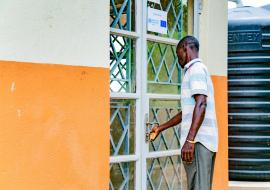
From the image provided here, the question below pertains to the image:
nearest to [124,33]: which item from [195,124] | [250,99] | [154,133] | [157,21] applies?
[157,21]

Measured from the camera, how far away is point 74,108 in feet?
12.3

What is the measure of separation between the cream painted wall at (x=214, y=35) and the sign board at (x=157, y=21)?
2.23 feet

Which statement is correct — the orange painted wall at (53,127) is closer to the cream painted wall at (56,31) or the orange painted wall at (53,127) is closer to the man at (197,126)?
the cream painted wall at (56,31)

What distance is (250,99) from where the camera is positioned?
694 cm

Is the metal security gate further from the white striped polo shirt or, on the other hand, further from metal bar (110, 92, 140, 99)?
the white striped polo shirt

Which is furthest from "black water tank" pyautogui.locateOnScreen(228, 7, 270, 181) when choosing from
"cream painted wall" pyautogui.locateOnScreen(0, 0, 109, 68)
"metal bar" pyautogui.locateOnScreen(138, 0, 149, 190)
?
"cream painted wall" pyautogui.locateOnScreen(0, 0, 109, 68)

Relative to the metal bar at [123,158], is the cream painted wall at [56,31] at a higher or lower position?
higher

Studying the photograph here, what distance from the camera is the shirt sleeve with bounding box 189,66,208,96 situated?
13.1 feet

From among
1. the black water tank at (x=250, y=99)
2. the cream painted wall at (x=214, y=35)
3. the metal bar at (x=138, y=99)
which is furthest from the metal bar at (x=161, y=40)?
the black water tank at (x=250, y=99)

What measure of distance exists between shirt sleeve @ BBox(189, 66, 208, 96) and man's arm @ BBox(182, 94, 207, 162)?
43mm

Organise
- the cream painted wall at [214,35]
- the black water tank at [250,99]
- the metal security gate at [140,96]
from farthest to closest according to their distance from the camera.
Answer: the black water tank at [250,99], the cream painted wall at [214,35], the metal security gate at [140,96]

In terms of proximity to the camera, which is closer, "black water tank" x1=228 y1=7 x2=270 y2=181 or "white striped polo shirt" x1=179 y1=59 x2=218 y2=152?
"white striped polo shirt" x1=179 y1=59 x2=218 y2=152

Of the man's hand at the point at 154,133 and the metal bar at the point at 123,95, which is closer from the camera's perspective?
the metal bar at the point at 123,95

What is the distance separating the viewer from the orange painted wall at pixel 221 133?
559cm
